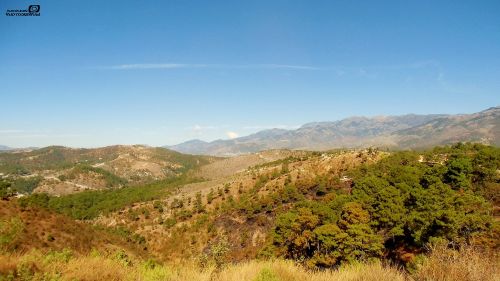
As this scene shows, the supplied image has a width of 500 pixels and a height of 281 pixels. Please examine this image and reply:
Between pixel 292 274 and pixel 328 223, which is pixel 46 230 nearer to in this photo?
pixel 328 223

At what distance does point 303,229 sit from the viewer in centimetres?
4759

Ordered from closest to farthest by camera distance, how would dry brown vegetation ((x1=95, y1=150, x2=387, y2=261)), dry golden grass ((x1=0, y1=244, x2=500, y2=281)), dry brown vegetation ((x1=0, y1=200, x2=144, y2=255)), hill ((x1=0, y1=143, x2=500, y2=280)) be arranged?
dry golden grass ((x1=0, y1=244, x2=500, y2=281))
hill ((x1=0, y1=143, x2=500, y2=280))
dry brown vegetation ((x1=0, y1=200, x2=144, y2=255))
dry brown vegetation ((x1=95, y1=150, x2=387, y2=261))

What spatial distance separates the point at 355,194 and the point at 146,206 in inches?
3299

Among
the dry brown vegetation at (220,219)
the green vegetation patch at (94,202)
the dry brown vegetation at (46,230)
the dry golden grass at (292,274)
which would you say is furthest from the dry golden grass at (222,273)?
the green vegetation patch at (94,202)

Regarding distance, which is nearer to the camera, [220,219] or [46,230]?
[46,230]

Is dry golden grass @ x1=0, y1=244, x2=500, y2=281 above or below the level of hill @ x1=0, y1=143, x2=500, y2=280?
above

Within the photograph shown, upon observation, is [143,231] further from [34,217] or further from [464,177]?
[464,177]

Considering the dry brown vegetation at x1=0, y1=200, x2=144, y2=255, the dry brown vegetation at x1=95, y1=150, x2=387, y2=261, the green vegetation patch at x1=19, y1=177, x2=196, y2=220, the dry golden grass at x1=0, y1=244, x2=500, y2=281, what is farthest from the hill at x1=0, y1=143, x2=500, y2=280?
the dry brown vegetation at x1=0, y1=200, x2=144, y2=255

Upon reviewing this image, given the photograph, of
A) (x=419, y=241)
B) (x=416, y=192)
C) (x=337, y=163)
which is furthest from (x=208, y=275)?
(x=337, y=163)

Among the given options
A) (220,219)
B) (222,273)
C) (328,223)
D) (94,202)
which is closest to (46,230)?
(328,223)

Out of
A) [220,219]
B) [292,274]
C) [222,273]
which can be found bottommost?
[220,219]

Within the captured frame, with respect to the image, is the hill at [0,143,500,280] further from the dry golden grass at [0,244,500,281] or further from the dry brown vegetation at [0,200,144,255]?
the dry brown vegetation at [0,200,144,255]

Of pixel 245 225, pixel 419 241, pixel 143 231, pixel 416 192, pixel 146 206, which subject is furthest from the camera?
pixel 146 206

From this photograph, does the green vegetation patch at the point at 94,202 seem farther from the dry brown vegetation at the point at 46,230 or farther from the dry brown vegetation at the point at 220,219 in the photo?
the dry brown vegetation at the point at 46,230
